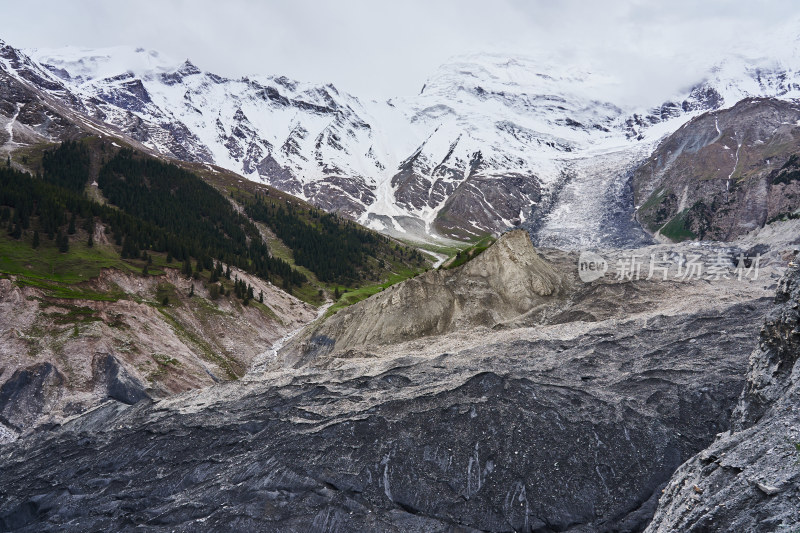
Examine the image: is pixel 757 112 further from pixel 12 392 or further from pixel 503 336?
pixel 12 392

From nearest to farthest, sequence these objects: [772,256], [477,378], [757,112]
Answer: [477,378]
[772,256]
[757,112]

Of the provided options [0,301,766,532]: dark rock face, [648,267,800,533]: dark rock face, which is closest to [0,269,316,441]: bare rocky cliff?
[0,301,766,532]: dark rock face

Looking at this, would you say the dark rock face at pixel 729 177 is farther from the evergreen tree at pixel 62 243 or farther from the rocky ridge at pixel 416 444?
the evergreen tree at pixel 62 243

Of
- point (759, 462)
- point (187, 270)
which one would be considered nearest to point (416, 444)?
point (759, 462)

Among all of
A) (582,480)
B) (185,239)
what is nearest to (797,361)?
(582,480)

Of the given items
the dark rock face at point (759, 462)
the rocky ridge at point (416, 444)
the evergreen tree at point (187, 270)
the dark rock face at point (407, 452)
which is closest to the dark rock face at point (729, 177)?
the rocky ridge at point (416, 444)

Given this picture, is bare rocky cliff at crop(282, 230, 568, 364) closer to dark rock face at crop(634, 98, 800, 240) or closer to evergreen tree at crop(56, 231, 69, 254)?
evergreen tree at crop(56, 231, 69, 254)
